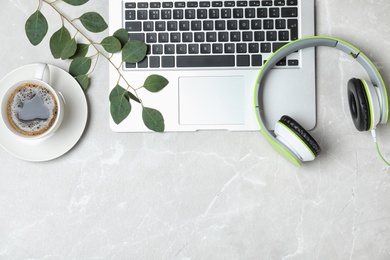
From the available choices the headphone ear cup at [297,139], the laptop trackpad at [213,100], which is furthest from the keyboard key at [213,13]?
the headphone ear cup at [297,139]

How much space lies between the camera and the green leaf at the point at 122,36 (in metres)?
0.83

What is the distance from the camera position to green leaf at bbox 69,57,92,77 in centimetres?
84

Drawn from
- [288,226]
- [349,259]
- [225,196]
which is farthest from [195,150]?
[349,259]

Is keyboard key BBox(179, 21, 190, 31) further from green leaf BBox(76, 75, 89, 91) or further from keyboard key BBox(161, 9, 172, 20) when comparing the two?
green leaf BBox(76, 75, 89, 91)

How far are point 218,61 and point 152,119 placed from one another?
145 millimetres

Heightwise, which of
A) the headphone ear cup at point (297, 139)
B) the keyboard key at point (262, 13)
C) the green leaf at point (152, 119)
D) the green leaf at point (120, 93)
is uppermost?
the keyboard key at point (262, 13)

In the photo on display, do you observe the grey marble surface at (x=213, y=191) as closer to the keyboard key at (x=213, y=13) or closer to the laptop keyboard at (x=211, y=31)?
the laptop keyboard at (x=211, y=31)

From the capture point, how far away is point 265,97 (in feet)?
2.74

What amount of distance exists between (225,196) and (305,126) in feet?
0.58

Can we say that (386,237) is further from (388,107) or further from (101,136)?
(101,136)

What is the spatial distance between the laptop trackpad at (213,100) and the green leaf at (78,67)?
161mm

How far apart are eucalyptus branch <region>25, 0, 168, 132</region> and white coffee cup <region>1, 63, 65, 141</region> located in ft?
0.21

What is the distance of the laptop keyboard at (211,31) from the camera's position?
0.83 meters

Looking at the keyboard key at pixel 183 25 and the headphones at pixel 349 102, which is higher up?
the keyboard key at pixel 183 25
